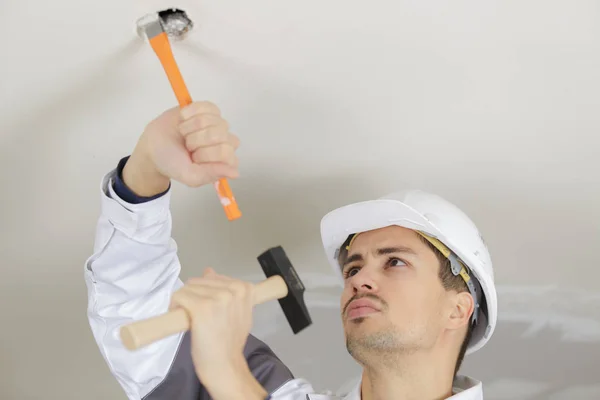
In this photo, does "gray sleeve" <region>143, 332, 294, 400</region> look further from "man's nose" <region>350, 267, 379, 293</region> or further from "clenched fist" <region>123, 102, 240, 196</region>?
"clenched fist" <region>123, 102, 240, 196</region>

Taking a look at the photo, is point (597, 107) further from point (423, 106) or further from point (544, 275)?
point (544, 275)

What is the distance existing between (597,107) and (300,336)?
1.06 meters

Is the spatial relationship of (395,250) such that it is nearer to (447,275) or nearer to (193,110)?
(447,275)

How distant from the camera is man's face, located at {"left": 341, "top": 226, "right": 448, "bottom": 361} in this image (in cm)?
132

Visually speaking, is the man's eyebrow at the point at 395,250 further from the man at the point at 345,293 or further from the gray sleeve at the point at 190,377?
the gray sleeve at the point at 190,377

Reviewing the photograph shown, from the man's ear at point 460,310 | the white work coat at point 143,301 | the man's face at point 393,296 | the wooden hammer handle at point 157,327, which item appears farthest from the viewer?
the man's ear at point 460,310

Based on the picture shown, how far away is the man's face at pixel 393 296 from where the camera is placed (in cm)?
132

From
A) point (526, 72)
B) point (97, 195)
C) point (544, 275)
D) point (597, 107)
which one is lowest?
point (544, 275)


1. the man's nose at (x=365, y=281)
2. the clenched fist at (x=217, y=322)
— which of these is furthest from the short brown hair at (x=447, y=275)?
the clenched fist at (x=217, y=322)

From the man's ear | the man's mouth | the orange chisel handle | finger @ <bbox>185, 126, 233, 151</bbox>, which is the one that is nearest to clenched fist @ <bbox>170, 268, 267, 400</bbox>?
the orange chisel handle

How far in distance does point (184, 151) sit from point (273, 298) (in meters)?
0.30

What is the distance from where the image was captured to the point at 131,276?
4.09ft

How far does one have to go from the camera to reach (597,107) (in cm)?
126

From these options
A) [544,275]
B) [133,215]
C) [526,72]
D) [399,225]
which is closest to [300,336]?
[399,225]
